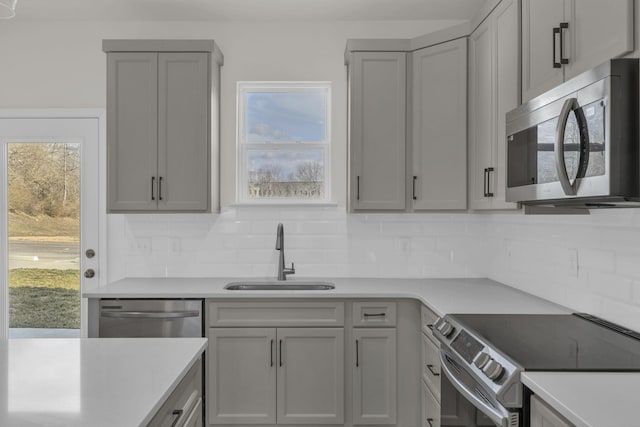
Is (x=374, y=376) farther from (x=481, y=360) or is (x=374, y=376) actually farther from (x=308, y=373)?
(x=481, y=360)

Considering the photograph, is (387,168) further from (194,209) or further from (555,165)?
(555,165)

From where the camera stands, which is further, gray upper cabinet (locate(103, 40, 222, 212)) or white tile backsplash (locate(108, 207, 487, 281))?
white tile backsplash (locate(108, 207, 487, 281))

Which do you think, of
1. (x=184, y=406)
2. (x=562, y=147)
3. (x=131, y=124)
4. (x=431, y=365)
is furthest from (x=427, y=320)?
(x=131, y=124)

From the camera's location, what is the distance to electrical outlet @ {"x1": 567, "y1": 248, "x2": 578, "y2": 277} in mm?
2309

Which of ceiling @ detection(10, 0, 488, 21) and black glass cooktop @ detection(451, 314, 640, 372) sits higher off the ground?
ceiling @ detection(10, 0, 488, 21)

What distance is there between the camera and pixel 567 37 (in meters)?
1.73

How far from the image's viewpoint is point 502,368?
150 cm

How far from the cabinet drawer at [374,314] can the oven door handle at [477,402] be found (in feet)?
2.71

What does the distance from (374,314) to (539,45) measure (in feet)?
5.44

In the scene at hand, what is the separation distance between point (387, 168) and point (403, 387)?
133 centimetres

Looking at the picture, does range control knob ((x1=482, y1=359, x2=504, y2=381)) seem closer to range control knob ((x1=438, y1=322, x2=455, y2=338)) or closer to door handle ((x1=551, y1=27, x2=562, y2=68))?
range control knob ((x1=438, y1=322, x2=455, y2=338))

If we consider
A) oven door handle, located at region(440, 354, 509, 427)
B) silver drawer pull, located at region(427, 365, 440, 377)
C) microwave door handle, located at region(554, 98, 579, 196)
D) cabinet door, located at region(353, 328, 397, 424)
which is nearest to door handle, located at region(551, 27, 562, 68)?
microwave door handle, located at region(554, 98, 579, 196)

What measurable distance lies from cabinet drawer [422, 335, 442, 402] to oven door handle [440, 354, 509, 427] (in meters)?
0.33

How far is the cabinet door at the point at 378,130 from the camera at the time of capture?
10.2 feet
